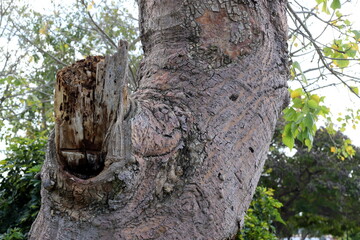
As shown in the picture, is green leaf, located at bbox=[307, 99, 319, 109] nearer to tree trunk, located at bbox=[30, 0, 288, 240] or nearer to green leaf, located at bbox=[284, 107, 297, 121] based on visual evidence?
green leaf, located at bbox=[284, 107, 297, 121]

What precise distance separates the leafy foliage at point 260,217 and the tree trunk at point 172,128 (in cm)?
212

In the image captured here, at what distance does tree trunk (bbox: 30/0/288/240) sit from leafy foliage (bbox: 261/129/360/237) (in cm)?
1139

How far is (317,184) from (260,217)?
32.4ft

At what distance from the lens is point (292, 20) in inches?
124

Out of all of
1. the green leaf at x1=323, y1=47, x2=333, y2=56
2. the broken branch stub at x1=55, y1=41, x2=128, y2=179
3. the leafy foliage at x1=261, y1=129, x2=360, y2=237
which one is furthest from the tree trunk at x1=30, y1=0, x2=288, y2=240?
the leafy foliage at x1=261, y1=129, x2=360, y2=237

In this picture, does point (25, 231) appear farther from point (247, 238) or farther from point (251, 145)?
point (251, 145)

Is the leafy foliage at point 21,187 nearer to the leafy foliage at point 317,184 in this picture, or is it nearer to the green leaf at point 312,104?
the green leaf at point 312,104

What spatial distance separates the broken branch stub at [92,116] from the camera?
3.69 feet

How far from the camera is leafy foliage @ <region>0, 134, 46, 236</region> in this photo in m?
3.33

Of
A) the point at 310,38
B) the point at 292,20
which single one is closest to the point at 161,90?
the point at 310,38

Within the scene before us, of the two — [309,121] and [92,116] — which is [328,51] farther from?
[92,116]

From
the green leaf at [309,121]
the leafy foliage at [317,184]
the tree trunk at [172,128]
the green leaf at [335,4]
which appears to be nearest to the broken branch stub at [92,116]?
the tree trunk at [172,128]

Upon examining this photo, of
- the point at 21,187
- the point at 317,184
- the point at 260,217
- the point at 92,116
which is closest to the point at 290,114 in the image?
the point at 92,116

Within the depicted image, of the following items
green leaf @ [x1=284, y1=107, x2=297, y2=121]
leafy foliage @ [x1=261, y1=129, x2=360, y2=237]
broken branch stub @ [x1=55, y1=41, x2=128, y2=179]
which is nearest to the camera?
broken branch stub @ [x1=55, y1=41, x2=128, y2=179]
